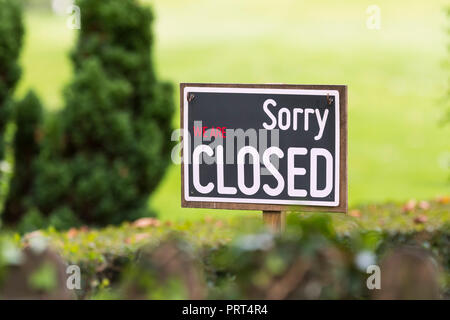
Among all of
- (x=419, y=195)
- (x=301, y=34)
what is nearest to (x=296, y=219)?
(x=419, y=195)

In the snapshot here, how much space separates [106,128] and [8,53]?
4.55 feet

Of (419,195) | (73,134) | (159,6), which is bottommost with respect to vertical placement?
(419,195)

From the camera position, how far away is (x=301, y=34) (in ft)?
67.5

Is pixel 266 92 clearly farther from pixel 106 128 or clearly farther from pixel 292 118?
pixel 106 128

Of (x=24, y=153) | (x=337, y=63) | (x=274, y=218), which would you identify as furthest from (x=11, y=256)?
(x=337, y=63)

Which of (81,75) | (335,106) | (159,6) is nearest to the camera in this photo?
(335,106)

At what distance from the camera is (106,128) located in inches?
291

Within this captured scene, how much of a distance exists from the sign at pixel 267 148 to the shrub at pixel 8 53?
5122 mm

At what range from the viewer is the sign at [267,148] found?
2.89 meters

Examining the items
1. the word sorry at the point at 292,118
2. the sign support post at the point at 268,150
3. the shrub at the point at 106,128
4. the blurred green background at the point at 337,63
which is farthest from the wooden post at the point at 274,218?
the blurred green background at the point at 337,63

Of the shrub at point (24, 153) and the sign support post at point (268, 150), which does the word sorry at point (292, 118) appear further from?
the shrub at point (24, 153)
